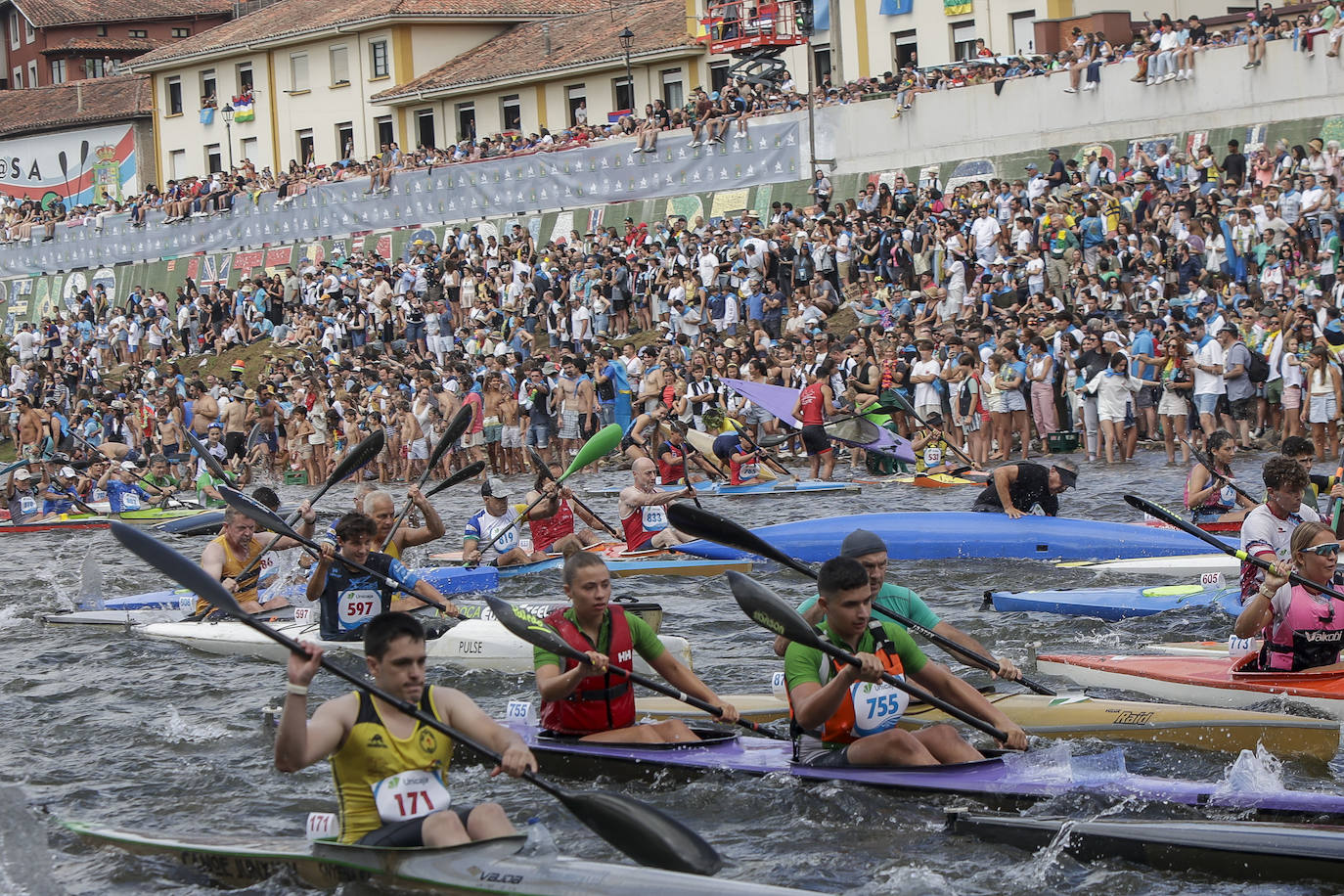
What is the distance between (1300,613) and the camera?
834 centimetres

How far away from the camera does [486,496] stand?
13344 mm

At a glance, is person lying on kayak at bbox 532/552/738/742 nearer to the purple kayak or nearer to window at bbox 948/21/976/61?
the purple kayak

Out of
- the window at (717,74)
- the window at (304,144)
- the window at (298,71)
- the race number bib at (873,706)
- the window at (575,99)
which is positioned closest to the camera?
the race number bib at (873,706)

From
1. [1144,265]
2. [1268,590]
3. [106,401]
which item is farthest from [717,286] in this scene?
[1268,590]

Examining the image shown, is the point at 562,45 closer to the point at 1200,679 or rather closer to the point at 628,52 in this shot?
the point at 628,52

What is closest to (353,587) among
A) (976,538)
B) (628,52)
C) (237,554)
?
(237,554)

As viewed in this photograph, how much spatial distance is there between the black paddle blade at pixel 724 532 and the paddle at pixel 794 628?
Result: 1.20 meters

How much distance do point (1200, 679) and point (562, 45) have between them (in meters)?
38.0

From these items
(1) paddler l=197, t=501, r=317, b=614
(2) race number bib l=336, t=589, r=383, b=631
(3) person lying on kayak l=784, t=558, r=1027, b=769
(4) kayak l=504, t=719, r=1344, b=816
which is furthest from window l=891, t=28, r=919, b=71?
(3) person lying on kayak l=784, t=558, r=1027, b=769

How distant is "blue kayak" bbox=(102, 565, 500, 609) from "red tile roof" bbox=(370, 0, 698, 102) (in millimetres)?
28936

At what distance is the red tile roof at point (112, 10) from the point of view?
66750 mm

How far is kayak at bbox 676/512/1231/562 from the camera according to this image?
45.2 feet

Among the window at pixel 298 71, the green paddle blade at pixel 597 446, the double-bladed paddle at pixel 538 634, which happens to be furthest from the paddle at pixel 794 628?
the window at pixel 298 71

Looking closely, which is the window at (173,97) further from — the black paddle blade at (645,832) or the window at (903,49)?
the black paddle blade at (645,832)
